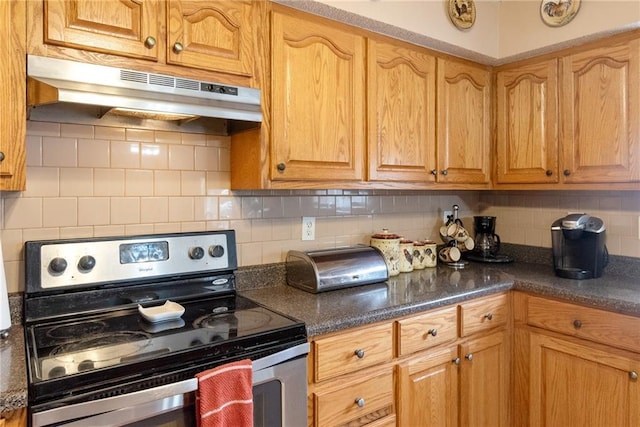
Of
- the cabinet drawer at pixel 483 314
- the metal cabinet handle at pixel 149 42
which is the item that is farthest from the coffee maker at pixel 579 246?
the metal cabinet handle at pixel 149 42

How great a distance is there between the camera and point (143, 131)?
1654 millimetres

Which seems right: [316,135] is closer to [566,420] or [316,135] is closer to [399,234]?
[399,234]

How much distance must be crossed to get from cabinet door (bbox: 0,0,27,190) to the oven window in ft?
2.88

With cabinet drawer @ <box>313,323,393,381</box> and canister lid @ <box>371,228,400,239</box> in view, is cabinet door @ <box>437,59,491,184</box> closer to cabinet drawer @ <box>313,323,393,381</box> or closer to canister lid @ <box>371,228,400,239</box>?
canister lid @ <box>371,228,400,239</box>

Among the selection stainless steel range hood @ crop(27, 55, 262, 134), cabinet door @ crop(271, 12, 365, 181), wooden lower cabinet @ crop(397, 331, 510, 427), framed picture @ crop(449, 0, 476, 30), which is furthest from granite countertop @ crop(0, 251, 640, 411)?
framed picture @ crop(449, 0, 476, 30)

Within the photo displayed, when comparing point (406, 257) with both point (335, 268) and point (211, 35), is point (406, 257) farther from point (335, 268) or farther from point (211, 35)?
point (211, 35)

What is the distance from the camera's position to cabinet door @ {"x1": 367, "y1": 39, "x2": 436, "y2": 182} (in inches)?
76.7

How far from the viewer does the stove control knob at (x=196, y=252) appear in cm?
173

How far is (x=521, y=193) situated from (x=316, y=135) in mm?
1508

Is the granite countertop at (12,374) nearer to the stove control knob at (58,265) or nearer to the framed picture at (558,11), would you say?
the stove control knob at (58,265)

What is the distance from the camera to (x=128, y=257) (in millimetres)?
1593

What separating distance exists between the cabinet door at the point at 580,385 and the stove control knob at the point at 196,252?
59.0 inches

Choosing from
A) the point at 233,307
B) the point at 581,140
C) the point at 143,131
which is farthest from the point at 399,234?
the point at 143,131

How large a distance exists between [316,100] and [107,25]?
769mm
